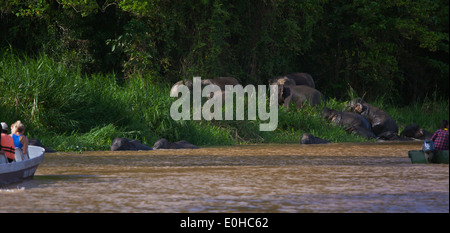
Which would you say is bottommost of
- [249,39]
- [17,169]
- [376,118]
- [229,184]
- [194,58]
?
[376,118]

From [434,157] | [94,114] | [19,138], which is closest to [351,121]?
[94,114]

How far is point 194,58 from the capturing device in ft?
83.3

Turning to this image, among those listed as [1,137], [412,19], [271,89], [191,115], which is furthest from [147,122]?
[412,19]

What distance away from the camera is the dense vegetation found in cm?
1780

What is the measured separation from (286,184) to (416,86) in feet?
77.7

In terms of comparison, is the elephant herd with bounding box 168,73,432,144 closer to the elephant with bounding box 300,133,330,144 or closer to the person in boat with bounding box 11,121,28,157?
the elephant with bounding box 300,133,330,144

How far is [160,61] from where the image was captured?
25031mm

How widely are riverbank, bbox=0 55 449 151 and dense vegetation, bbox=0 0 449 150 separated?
0.09ft

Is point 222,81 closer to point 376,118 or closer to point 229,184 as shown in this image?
point 376,118

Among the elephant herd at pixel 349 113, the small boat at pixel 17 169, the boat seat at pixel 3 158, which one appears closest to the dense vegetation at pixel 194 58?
the elephant herd at pixel 349 113

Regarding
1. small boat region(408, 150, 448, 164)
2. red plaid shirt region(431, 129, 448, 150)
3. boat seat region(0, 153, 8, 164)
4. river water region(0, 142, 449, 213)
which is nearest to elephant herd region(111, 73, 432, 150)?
river water region(0, 142, 449, 213)

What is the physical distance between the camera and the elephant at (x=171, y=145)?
1736 cm

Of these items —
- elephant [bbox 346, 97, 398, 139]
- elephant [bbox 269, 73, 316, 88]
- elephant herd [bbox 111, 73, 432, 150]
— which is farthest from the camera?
elephant [bbox 269, 73, 316, 88]

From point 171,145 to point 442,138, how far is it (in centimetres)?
644
